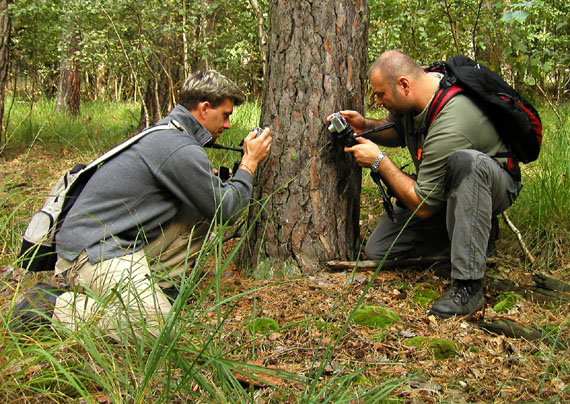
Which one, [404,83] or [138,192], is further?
[404,83]

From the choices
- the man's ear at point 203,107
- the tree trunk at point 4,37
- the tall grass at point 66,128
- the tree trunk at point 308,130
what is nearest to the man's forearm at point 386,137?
the tree trunk at point 308,130

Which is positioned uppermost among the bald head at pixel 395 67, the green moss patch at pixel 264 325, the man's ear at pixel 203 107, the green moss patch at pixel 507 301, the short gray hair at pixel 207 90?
the bald head at pixel 395 67

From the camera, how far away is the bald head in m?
3.23

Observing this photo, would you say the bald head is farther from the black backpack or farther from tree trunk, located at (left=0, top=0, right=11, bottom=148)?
tree trunk, located at (left=0, top=0, right=11, bottom=148)

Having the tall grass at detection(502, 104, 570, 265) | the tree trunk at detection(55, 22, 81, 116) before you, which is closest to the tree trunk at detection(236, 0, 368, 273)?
the tall grass at detection(502, 104, 570, 265)

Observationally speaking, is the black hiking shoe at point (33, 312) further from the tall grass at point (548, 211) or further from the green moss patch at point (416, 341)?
the tall grass at point (548, 211)

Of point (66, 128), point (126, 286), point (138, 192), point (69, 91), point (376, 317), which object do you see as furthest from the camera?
point (69, 91)

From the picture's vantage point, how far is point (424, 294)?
3.15 metres

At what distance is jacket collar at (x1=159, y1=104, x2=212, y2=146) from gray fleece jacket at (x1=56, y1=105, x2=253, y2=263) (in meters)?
0.16

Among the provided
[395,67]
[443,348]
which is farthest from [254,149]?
[443,348]

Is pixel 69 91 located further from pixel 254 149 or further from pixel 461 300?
pixel 461 300

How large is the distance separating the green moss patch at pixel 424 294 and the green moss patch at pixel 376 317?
1.09 ft

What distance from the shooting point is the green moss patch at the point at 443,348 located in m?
2.45

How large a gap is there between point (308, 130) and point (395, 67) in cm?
68
